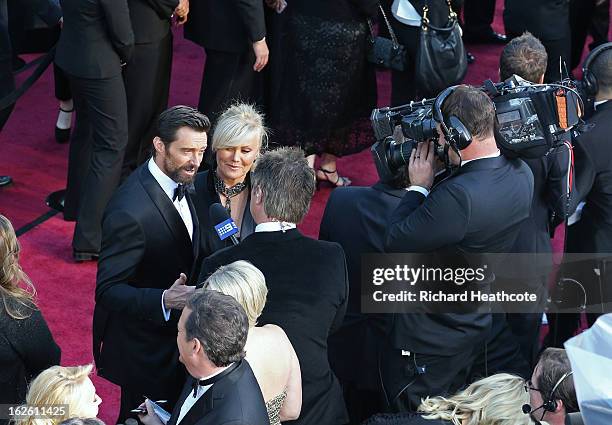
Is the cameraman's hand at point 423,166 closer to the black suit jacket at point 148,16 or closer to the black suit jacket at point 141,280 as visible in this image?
the black suit jacket at point 141,280

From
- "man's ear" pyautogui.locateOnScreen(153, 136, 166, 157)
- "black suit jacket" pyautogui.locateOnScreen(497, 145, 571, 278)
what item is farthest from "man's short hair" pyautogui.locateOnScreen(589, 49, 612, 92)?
"man's ear" pyautogui.locateOnScreen(153, 136, 166, 157)

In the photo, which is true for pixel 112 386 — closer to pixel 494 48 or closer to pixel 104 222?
pixel 104 222

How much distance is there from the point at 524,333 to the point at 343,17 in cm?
247

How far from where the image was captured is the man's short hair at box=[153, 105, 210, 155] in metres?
3.99

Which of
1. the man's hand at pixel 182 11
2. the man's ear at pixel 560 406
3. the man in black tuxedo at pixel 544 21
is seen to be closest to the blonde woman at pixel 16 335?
the man's ear at pixel 560 406

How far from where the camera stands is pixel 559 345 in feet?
16.5

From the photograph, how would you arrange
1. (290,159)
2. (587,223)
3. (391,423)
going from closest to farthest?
(391,423) < (290,159) < (587,223)

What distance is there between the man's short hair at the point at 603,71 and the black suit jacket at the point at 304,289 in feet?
5.36

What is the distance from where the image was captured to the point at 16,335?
3436mm

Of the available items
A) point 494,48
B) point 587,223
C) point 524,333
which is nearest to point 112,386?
point 524,333

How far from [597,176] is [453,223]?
119cm

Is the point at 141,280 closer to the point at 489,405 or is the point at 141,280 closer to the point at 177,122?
the point at 177,122

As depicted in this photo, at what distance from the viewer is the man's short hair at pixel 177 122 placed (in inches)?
157

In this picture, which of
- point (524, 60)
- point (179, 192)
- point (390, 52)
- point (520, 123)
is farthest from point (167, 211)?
point (390, 52)
